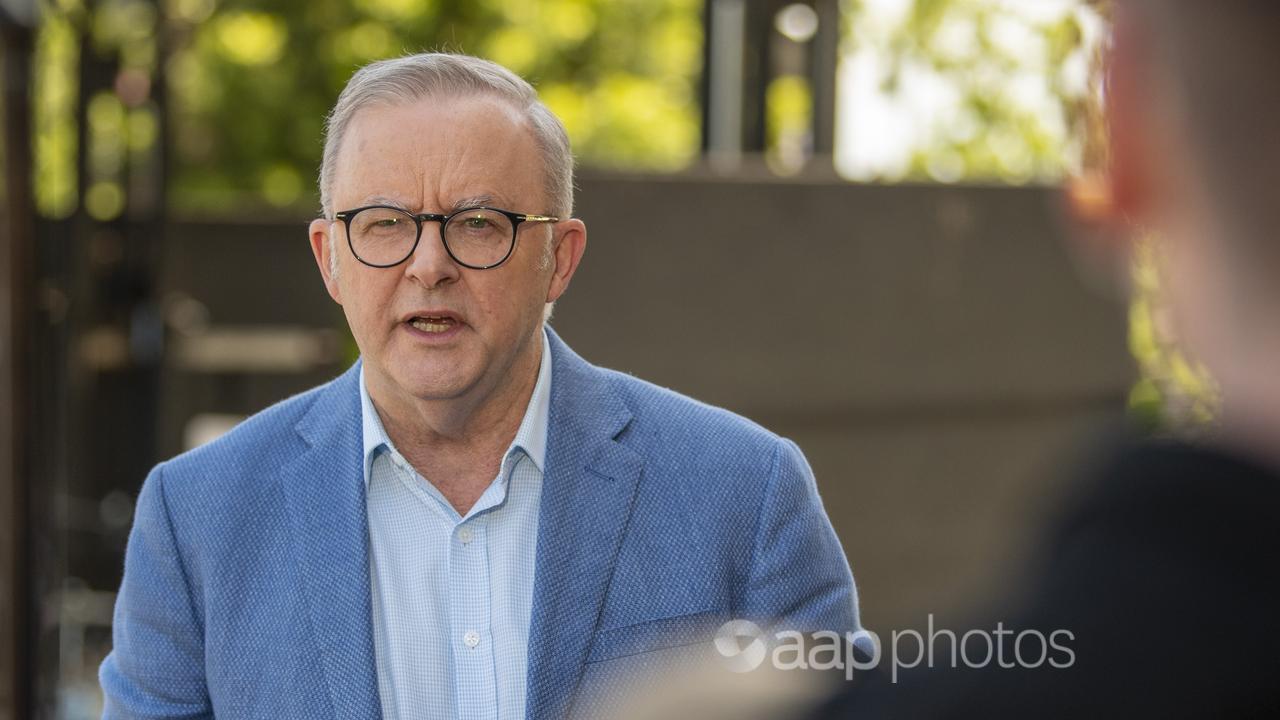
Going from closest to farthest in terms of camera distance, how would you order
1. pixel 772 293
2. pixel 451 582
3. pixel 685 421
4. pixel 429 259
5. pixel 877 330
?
pixel 429 259, pixel 451 582, pixel 685 421, pixel 772 293, pixel 877 330

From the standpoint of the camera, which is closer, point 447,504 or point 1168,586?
point 1168,586

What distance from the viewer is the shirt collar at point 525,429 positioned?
1832mm

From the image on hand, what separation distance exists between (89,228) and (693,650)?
20.4 feet

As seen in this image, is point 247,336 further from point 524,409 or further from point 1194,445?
point 1194,445

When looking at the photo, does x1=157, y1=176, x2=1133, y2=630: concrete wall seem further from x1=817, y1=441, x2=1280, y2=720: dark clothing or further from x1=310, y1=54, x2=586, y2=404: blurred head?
x1=817, y1=441, x2=1280, y2=720: dark clothing

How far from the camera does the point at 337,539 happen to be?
1771 mm

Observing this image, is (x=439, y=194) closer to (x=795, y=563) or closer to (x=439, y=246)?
(x=439, y=246)

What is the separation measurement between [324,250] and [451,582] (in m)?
0.44

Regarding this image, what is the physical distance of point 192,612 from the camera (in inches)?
70.1

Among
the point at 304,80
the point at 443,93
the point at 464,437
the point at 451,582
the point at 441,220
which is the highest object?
the point at 304,80

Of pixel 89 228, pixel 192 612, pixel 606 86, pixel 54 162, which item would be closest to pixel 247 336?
pixel 89 228

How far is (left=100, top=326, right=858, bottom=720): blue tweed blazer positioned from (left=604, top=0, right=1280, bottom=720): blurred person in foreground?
3.74ft

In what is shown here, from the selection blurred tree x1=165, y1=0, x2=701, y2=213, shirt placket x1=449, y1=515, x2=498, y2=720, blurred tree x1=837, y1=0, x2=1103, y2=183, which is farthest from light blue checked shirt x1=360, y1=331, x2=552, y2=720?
blurred tree x1=165, y1=0, x2=701, y2=213

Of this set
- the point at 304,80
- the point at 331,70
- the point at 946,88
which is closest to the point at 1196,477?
the point at 946,88
